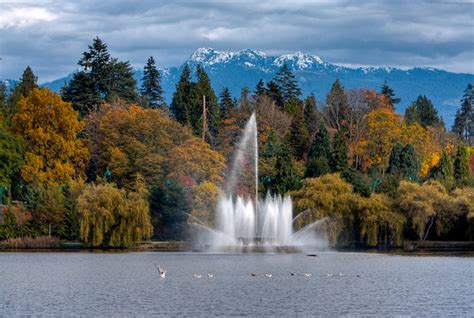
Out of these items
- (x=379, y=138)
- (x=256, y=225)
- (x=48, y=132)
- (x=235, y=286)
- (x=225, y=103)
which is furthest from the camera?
(x=225, y=103)

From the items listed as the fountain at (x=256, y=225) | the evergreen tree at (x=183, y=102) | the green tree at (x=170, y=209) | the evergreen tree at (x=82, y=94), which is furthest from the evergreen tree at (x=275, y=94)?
the green tree at (x=170, y=209)

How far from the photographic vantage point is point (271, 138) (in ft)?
311

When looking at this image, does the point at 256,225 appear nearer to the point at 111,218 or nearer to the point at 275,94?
the point at 111,218

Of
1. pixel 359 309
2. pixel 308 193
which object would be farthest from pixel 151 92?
pixel 359 309

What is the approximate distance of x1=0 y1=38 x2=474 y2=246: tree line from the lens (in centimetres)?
7462

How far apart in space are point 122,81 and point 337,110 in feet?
Answer: 86.1

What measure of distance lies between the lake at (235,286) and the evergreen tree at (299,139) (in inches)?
1549

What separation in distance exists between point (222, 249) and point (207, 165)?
14342 millimetres

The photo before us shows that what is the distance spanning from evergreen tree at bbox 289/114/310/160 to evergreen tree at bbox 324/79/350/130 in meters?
11.1

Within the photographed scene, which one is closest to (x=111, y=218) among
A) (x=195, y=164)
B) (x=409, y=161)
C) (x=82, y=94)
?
(x=195, y=164)

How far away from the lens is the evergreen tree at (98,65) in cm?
11175

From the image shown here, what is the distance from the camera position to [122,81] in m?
115

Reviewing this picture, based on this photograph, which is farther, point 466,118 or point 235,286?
point 466,118

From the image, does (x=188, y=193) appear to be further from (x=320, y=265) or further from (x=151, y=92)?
(x=151, y=92)
